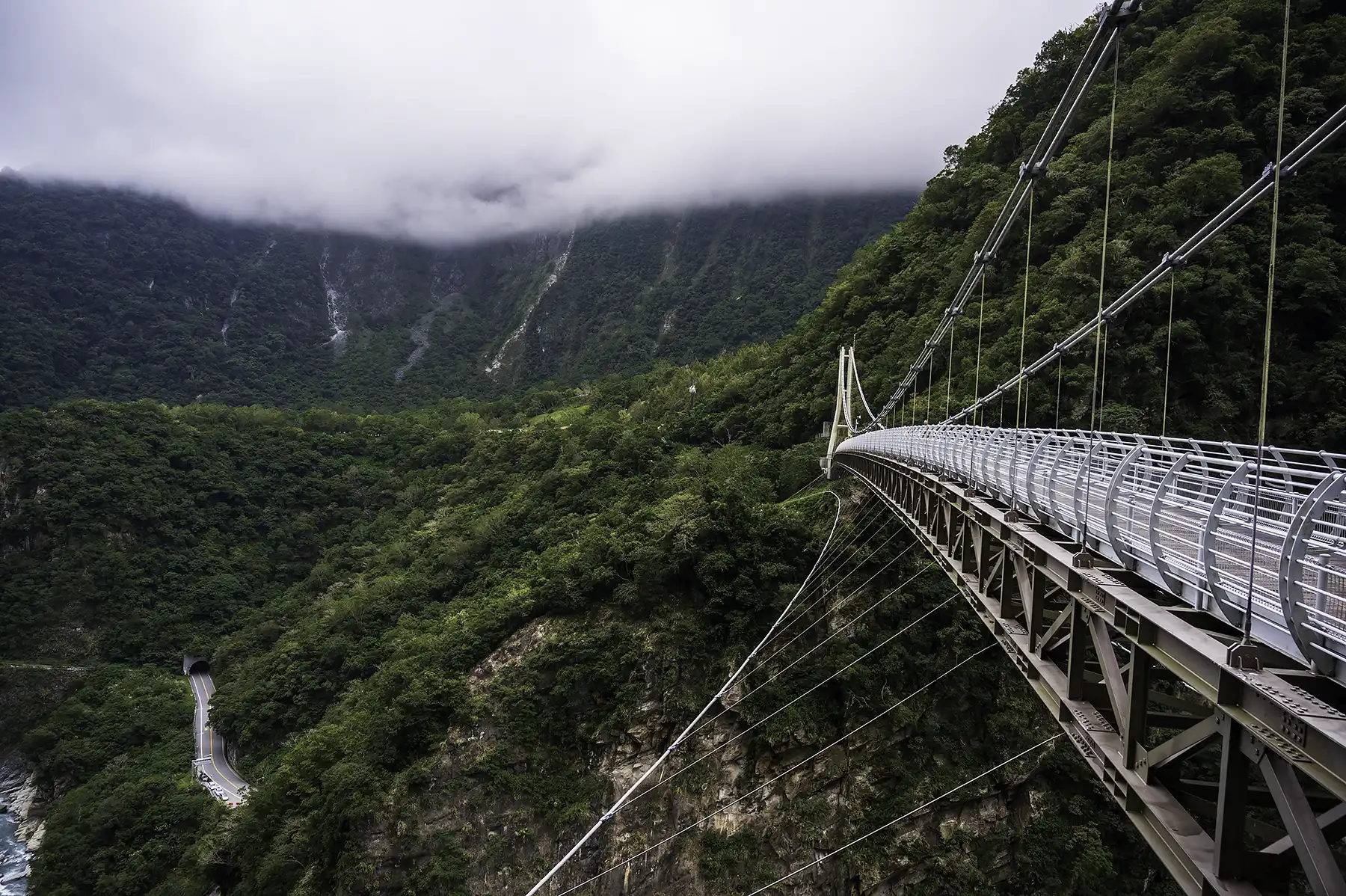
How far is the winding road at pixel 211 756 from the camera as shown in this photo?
90.3ft

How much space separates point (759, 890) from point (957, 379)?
1674 cm

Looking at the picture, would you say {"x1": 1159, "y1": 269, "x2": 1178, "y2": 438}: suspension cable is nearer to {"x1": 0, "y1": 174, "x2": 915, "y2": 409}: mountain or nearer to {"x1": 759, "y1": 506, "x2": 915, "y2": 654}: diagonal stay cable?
{"x1": 759, "y1": 506, "x2": 915, "y2": 654}: diagonal stay cable

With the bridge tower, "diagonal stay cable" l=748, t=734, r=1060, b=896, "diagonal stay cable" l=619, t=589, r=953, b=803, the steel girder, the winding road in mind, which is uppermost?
the steel girder

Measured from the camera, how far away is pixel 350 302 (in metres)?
143

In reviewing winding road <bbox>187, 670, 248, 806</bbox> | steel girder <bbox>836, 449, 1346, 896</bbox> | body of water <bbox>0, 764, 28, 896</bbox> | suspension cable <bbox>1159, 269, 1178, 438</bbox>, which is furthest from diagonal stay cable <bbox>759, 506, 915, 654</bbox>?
body of water <bbox>0, 764, 28, 896</bbox>

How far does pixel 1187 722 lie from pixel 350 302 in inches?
6302

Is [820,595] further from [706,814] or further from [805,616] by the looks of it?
[706,814]

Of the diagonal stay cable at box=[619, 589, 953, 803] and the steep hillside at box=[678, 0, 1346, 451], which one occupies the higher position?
the steep hillside at box=[678, 0, 1346, 451]

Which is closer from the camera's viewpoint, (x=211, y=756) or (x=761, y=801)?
(x=761, y=801)

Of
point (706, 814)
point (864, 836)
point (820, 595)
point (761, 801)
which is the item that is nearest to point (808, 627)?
point (820, 595)

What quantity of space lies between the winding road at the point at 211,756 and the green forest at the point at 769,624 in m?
0.69

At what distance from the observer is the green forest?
1547 cm

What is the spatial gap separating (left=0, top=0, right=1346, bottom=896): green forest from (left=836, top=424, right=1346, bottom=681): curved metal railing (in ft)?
34.3

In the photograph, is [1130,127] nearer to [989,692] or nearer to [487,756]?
[989,692]
